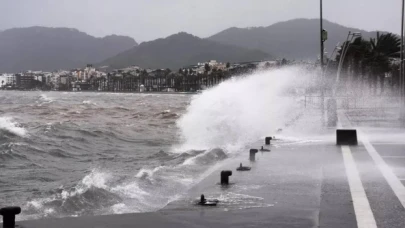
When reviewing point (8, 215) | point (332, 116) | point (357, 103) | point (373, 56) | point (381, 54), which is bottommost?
point (357, 103)

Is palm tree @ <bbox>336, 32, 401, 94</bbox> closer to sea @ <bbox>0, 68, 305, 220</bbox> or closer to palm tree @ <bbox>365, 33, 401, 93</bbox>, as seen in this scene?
palm tree @ <bbox>365, 33, 401, 93</bbox>

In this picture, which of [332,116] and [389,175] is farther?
[332,116]

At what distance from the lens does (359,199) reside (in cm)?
852

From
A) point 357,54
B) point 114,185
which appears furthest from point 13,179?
point 357,54

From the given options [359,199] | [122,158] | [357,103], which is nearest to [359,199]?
[359,199]

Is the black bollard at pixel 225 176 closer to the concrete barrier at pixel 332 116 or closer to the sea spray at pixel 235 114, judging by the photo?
the sea spray at pixel 235 114

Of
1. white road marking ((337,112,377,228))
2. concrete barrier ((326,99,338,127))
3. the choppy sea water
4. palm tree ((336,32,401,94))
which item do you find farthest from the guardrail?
white road marking ((337,112,377,228))

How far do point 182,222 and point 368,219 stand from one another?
7.36 feet

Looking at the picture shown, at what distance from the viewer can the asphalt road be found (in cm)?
713

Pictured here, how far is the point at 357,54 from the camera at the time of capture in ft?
259

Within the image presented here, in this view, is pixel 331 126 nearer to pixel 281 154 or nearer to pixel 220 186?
pixel 281 154

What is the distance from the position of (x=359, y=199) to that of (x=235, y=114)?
29.6 m

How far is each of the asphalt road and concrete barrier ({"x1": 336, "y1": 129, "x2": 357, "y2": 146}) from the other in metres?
2.13

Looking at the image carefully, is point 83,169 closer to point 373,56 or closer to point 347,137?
point 347,137
